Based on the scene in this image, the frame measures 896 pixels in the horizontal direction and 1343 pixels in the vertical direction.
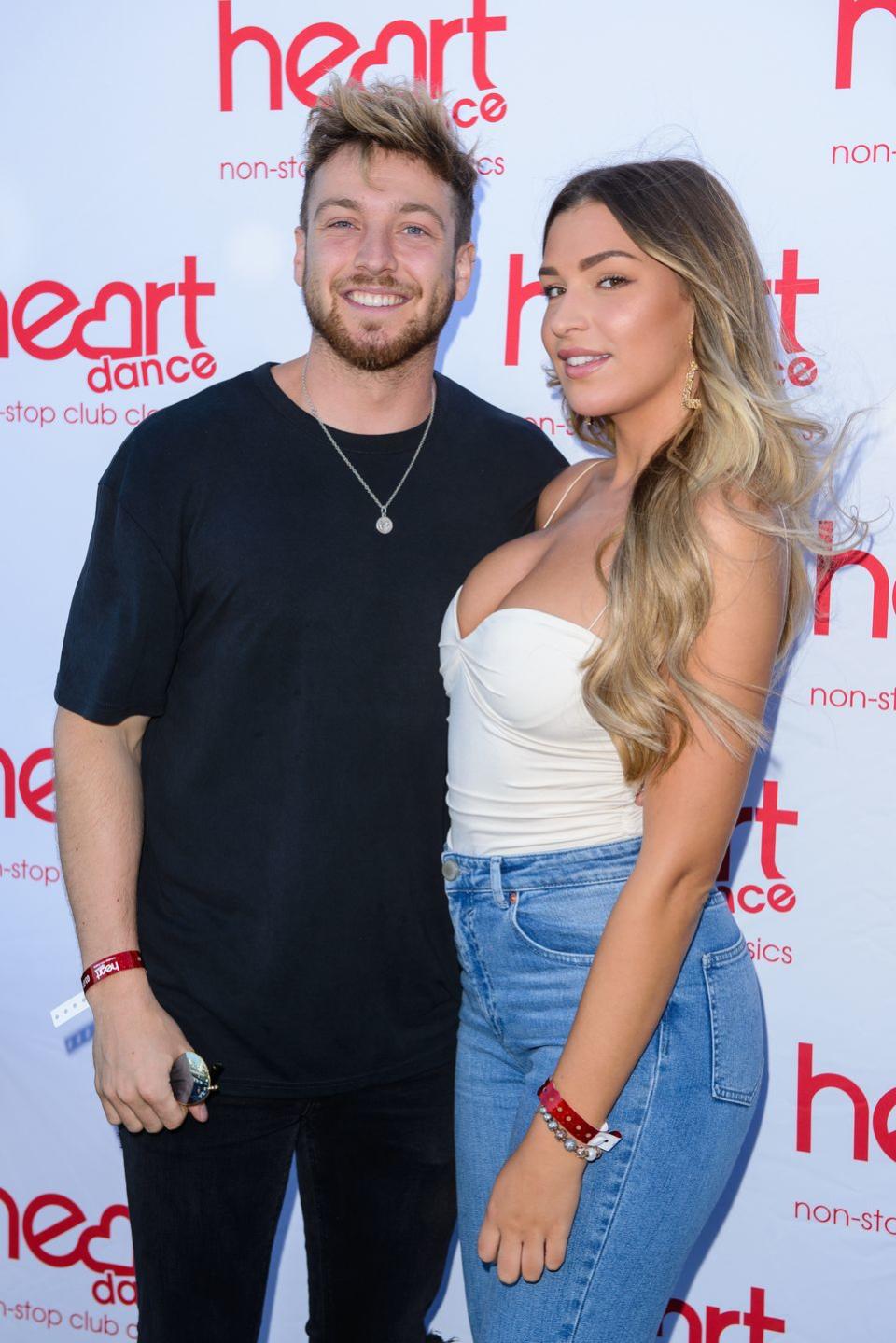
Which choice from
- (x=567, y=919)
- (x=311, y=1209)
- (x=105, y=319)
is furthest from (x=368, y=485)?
(x=311, y=1209)

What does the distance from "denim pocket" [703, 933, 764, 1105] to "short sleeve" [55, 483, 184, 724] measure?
0.93m

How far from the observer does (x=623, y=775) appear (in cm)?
164

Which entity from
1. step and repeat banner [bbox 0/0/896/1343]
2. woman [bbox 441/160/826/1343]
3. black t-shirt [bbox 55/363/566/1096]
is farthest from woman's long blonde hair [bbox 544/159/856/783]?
step and repeat banner [bbox 0/0/896/1343]

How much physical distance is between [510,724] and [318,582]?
0.40 m

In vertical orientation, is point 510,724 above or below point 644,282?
below

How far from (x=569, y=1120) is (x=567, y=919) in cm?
25

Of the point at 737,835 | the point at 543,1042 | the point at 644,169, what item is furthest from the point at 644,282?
the point at 737,835

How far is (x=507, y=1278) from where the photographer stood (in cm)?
160

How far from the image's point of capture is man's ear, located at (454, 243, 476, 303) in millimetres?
2113

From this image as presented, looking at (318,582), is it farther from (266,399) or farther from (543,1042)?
(543,1042)

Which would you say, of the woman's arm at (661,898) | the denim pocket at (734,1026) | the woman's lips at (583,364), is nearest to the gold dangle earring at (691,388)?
the woman's lips at (583,364)

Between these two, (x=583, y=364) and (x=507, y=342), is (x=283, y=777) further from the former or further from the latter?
(x=507, y=342)

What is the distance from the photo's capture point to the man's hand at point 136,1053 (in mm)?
1839

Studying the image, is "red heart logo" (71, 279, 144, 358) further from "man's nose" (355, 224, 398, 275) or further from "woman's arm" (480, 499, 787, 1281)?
"woman's arm" (480, 499, 787, 1281)
